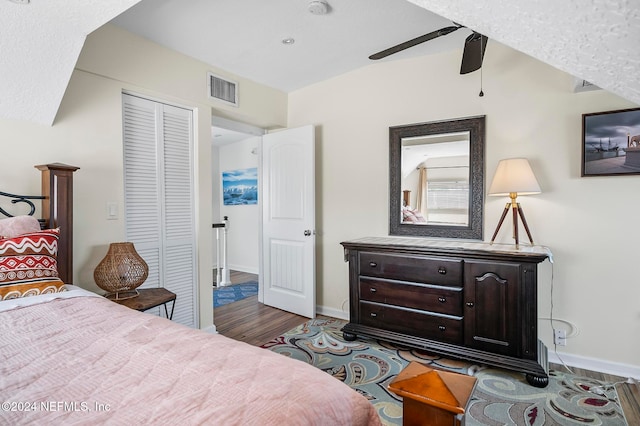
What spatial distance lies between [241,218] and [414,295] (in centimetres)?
415

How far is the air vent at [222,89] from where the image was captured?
3088 mm

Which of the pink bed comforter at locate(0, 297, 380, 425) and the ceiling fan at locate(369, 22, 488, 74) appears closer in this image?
the pink bed comforter at locate(0, 297, 380, 425)

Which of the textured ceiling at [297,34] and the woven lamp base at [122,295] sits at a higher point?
the textured ceiling at [297,34]

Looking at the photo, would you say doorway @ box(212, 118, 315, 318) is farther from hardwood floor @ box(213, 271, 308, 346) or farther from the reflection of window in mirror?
the reflection of window in mirror

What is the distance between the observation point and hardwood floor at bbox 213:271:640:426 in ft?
7.17

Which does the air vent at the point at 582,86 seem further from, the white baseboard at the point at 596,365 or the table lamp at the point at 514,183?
the white baseboard at the point at 596,365

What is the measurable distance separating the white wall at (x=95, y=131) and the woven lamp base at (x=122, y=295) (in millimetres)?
271

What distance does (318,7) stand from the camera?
2229 mm

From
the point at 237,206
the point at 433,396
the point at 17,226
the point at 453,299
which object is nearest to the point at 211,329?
the point at 17,226

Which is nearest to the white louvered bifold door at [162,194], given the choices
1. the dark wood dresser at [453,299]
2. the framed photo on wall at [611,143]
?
the dark wood dresser at [453,299]

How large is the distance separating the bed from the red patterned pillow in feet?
1.30

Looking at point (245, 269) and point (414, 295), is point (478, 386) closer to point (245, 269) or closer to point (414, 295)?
point (414, 295)

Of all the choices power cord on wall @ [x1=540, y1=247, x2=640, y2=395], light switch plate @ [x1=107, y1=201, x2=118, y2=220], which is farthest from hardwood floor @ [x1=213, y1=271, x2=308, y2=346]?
power cord on wall @ [x1=540, y1=247, x2=640, y2=395]

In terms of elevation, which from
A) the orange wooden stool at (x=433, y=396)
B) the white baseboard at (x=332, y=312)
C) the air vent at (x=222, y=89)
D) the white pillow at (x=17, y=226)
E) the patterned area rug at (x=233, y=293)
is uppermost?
the air vent at (x=222, y=89)
